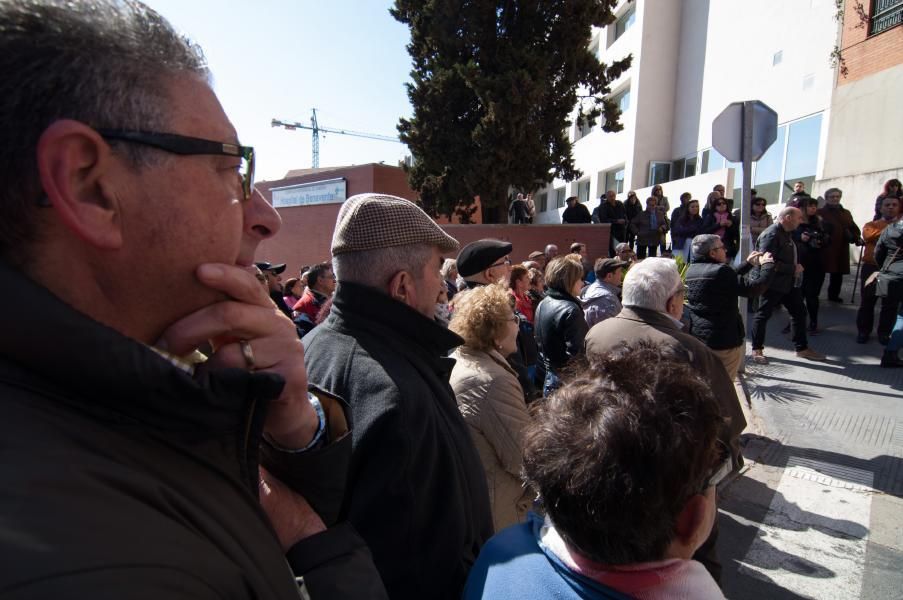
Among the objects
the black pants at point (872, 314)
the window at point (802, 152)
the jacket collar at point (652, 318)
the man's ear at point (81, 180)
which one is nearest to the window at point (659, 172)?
the window at point (802, 152)

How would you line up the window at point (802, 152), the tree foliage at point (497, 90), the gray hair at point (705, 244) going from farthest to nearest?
the tree foliage at point (497, 90) < the window at point (802, 152) < the gray hair at point (705, 244)

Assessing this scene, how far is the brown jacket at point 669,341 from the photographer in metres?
2.94

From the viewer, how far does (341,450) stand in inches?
46.0

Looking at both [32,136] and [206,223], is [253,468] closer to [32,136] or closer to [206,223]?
[206,223]

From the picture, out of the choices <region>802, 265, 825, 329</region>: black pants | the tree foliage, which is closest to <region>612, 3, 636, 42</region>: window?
the tree foliage

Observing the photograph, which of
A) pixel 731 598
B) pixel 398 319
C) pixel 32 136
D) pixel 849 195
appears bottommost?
pixel 731 598

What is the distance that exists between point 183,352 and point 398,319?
102 centimetres

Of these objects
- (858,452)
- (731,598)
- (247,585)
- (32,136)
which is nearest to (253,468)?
(247,585)

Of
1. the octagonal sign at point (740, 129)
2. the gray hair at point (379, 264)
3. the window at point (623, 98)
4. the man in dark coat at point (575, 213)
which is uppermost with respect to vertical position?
the window at point (623, 98)

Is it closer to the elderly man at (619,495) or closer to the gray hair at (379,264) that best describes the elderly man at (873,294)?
the elderly man at (619,495)

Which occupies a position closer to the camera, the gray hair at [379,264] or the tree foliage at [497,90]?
the gray hair at [379,264]

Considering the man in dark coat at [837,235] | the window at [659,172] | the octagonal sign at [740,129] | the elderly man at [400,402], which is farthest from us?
the window at [659,172]

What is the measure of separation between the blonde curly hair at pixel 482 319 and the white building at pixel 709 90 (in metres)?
10.4

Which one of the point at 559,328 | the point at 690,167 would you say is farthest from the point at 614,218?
the point at 559,328
